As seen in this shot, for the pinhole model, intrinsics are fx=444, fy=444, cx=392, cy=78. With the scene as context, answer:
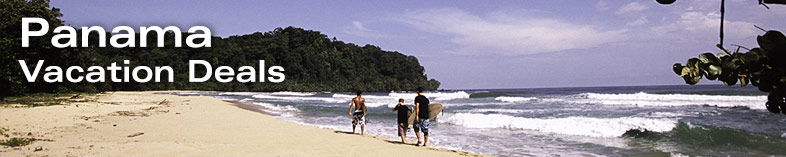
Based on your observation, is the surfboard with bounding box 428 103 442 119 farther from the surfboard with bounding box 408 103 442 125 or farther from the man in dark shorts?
the man in dark shorts

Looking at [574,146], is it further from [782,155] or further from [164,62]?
[164,62]

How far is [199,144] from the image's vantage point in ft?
27.8

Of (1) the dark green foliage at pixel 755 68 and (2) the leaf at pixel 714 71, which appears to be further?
(2) the leaf at pixel 714 71

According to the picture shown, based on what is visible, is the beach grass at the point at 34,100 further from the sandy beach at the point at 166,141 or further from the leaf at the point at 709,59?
the leaf at the point at 709,59

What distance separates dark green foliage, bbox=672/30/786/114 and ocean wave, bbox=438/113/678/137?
1171cm

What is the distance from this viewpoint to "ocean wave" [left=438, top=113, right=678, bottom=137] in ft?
40.7

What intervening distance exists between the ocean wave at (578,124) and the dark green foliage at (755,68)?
11.7 metres

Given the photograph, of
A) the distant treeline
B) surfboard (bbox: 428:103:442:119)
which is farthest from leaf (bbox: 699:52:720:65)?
the distant treeline

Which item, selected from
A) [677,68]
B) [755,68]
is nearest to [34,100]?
[677,68]

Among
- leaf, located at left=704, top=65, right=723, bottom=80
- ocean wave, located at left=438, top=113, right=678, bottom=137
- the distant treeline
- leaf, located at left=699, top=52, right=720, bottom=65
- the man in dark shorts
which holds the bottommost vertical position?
ocean wave, located at left=438, top=113, right=678, bottom=137

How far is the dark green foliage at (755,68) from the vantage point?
116 centimetres

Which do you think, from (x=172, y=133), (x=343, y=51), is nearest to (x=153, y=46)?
(x=343, y=51)

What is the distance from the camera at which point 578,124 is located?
44.7 ft

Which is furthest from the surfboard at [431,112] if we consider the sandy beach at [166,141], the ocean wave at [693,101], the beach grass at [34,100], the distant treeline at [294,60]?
the distant treeline at [294,60]
